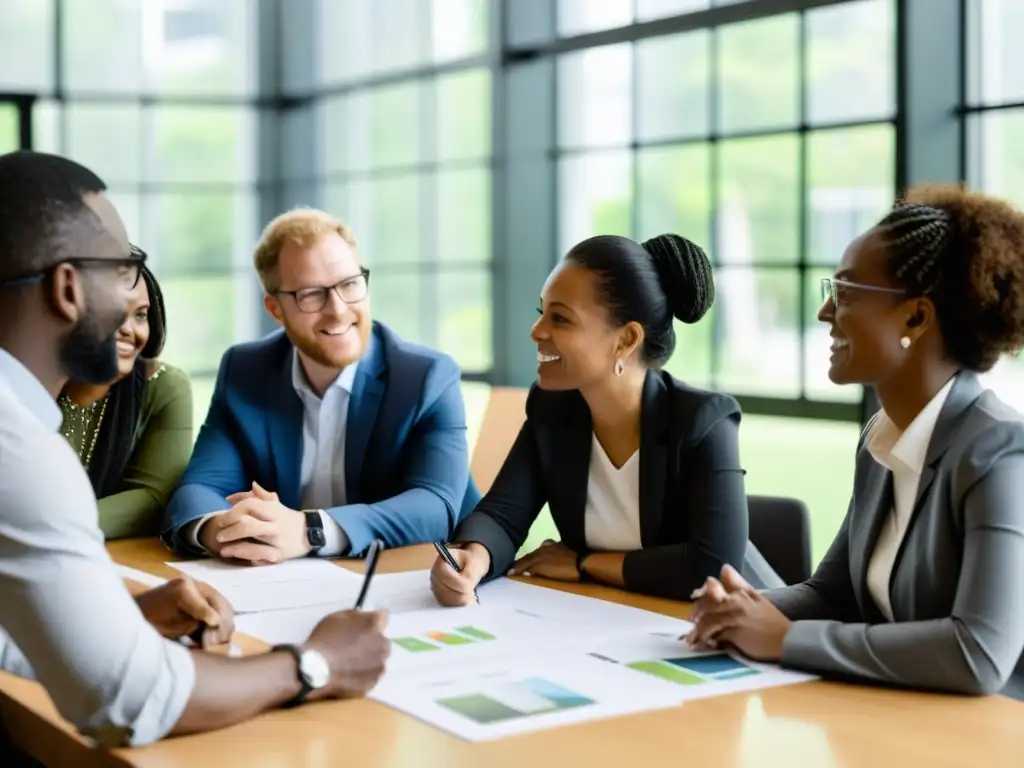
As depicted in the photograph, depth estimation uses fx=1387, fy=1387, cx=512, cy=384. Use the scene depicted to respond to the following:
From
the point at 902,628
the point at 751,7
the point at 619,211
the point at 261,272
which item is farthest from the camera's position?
the point at 619,211

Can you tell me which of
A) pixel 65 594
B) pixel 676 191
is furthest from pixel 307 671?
pixel 676 191

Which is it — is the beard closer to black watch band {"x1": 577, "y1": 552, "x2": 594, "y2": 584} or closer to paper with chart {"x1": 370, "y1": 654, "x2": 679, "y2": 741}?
paper with chart {"x1": 370, "y1": 654, "x2": 679, "y2": 741}

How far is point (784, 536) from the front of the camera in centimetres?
281

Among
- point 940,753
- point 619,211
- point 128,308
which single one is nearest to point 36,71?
point 619,211

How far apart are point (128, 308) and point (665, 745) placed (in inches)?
30.9

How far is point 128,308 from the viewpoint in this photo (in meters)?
1.61

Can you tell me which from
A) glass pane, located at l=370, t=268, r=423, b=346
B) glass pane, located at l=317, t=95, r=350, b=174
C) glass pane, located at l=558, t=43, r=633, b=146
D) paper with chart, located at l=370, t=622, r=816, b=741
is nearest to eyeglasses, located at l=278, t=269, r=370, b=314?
paper with chart, located at l=370, t=622, r=816, b=741

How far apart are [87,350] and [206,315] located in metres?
7.21

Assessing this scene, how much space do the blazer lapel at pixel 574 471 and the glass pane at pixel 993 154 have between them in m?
2.67

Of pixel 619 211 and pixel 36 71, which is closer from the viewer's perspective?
pixel 619 211

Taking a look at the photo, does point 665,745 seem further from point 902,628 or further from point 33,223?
point 33,223

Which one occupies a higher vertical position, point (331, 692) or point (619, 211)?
point (619, 211)

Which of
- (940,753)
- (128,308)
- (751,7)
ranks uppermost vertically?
(751,7)

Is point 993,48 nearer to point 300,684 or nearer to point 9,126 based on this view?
point 300,684
